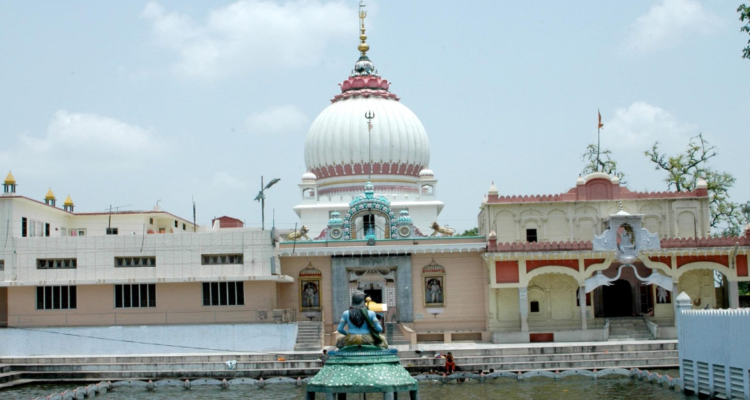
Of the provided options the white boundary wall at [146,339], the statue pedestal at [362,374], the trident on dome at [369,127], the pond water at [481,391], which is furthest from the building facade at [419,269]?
the statue pedestal at [362,374]

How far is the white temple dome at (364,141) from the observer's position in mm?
46125

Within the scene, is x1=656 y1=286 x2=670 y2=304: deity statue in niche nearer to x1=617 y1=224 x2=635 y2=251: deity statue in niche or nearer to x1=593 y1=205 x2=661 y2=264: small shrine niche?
x1=593 y1=205 x2=661 y2=264: small shrine niche

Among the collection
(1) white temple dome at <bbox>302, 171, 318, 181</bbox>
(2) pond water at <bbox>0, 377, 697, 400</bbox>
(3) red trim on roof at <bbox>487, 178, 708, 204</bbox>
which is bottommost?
(2) pond water at <bbox>0, 377, 697, 400</bbox>

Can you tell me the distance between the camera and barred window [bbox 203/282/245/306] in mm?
38719

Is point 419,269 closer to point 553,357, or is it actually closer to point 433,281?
point 433,281

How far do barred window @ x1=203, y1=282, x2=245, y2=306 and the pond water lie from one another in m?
8.40

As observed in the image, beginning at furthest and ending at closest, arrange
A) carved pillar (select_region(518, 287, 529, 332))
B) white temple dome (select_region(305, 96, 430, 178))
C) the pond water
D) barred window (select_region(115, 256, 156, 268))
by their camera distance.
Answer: white temple dome (select_region(305, 96, 430, 178)) < barred window (select_region(115, 256, 156, 268)) < carved pillar (select_region(518, 287, 529, 332)) < the pond water

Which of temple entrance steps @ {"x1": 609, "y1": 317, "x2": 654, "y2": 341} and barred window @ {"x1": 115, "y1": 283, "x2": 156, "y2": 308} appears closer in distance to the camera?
temple entrance steps @ {"x1": 609, "y1": 317, "x2": 654, "y2": 341}

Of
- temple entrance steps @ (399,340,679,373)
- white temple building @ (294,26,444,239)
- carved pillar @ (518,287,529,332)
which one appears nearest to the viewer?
temple entrance steps @ (399,340,679,373)

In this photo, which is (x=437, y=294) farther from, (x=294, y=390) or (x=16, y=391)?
(x=16, y=391)

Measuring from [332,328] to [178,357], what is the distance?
27.7 ft

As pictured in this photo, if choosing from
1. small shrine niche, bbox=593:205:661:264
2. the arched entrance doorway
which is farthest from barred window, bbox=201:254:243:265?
the arched entrance doorway

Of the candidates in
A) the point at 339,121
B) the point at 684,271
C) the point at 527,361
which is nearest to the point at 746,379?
the point at 527,361

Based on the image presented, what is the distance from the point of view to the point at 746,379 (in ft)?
73.6
